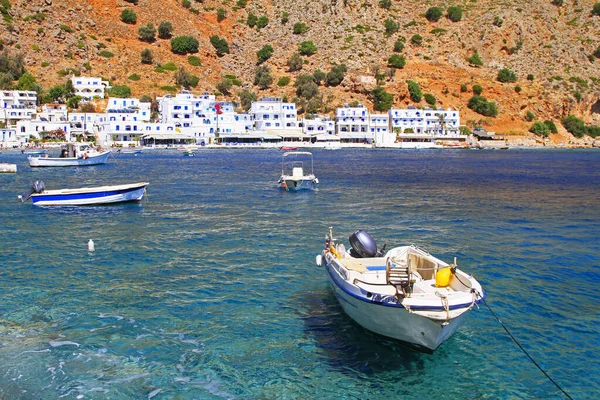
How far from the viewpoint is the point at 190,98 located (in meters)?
116

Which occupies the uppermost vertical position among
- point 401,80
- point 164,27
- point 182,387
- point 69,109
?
point 164,27

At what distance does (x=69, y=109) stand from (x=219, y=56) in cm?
5287

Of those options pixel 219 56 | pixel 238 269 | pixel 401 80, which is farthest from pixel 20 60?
pixel 238 269

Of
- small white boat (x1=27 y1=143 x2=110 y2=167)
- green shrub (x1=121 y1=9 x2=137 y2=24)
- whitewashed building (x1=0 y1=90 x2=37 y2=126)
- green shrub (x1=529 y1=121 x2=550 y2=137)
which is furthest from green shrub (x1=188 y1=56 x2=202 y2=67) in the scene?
green shrub (x1=529 y1=121 x2=550 y2=137)

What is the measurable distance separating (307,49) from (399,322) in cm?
14756

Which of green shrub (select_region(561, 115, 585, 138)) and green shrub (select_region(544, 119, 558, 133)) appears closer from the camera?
green shrub (select_region(544, 119, 558, 133))

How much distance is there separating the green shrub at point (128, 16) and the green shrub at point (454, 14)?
9563 centimetres

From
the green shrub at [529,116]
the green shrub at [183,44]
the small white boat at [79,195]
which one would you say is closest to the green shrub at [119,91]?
the green shrub at [183,44]

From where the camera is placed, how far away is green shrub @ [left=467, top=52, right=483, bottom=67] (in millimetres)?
150500

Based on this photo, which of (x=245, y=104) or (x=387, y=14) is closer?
(x=245, y=104)

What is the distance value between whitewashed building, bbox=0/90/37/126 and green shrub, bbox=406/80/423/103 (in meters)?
86.7

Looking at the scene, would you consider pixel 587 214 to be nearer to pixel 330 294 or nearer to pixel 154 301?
pixel 330 294

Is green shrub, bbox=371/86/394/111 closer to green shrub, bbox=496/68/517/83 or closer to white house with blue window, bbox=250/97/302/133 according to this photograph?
white house with blue window, bbox=250/97/302/133

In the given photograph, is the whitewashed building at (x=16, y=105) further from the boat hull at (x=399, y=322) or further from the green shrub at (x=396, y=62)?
the boat hull at (x=399, y=322)
